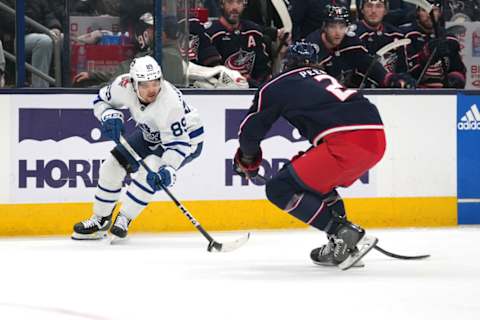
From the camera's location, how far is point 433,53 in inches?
327

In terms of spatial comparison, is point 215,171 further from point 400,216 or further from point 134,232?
point 400,216

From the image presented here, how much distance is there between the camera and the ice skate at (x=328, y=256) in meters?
5.58

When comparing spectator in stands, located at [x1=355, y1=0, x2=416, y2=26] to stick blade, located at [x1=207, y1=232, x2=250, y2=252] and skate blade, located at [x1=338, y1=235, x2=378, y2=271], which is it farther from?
skate blade, located at [x1=338, y1=235, x2=378, y2=271]

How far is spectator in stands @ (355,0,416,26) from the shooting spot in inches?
329

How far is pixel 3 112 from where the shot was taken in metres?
6.93

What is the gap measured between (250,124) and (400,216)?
218cm

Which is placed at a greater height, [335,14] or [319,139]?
[335,14]

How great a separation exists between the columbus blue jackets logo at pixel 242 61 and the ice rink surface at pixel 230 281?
1286 millimetres

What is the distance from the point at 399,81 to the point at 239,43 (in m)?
1.01

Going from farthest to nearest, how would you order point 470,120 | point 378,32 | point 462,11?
1. point 462,11
2. point 378,32
3. point 470,120

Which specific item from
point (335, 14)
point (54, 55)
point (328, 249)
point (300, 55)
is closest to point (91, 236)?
point (54, 55)

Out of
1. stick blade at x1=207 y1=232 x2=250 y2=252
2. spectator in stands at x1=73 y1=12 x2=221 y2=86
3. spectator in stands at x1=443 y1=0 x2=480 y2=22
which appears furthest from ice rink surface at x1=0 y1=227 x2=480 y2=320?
spectator in stands at x1=443 y1=0 x2=480 y2=22

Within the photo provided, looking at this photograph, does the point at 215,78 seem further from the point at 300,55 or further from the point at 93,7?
the point at 300,55

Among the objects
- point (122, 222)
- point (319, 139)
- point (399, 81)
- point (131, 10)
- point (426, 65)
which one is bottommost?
point (122, 222)
